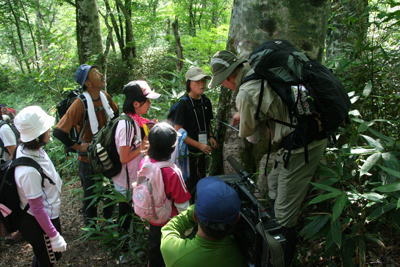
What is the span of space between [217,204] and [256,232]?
269 mm

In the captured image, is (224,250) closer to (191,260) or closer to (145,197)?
(191,260)

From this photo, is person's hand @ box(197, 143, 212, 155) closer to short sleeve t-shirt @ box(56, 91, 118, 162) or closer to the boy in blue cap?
short sleeve t-shirt @ box(56, 91, 118, 162)


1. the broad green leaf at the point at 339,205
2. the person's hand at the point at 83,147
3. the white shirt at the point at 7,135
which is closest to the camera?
the broad green leaf at the point at 339,205

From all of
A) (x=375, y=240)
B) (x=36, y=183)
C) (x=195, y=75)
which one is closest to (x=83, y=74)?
(x=195, y=75)

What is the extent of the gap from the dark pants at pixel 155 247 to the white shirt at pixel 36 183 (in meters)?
1.06

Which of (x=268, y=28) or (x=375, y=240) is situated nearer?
(x=375, y=240)

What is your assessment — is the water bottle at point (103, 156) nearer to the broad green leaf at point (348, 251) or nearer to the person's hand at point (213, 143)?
the person's hand at point (213, 143)

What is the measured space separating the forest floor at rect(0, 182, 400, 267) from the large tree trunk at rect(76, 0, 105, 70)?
11.9 ft

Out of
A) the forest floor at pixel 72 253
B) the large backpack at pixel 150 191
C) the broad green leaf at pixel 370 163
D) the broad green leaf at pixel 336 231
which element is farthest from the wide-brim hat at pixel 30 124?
the broad green leaf at pixel 370 163

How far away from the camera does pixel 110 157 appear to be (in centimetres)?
323

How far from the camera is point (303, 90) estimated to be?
2.09 m

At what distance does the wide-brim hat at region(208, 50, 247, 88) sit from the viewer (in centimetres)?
279

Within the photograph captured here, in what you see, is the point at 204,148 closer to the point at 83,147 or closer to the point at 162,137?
the point at 162,137

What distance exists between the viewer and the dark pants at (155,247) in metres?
2.63
